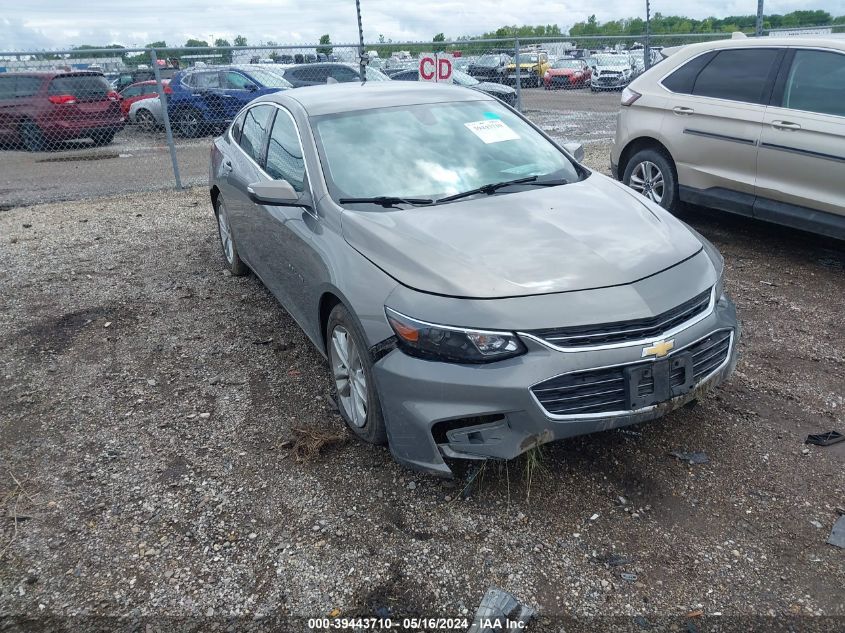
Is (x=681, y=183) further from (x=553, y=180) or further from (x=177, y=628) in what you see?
(x=177, y=628)

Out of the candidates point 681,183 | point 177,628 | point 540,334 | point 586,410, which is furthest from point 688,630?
point 681,183

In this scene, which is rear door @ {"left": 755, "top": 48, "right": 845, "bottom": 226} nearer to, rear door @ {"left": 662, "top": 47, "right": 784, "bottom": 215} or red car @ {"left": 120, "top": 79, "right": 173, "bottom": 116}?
rear door @ {"left": 662, "top": 47, "right": 784, "bottom": 215}

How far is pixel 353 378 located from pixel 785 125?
432cm

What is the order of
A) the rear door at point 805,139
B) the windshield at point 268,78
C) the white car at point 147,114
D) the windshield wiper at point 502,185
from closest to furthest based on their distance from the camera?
the windshield wiper at point 502,185 < the rear door at point 805,139 < the windshield at point 268,78 < the white car at point 147,114

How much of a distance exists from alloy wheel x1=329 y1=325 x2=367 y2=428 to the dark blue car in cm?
1129

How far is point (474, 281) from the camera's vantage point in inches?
115

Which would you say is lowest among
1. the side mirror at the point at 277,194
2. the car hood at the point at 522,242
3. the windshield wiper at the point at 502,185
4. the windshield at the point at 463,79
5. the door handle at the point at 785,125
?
the car hood at the point at 522,242

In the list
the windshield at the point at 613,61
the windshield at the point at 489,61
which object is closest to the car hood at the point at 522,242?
the windshield at the point at 489,61

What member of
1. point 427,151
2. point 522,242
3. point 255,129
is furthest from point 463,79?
point 522,242

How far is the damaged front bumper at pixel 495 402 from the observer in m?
2.74

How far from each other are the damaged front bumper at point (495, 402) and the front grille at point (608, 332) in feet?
0.14

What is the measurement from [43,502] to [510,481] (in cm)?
219

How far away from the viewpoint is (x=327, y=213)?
11.8 ft

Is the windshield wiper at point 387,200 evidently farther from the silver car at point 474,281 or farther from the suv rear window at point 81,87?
the suv rear window at point 81,87
